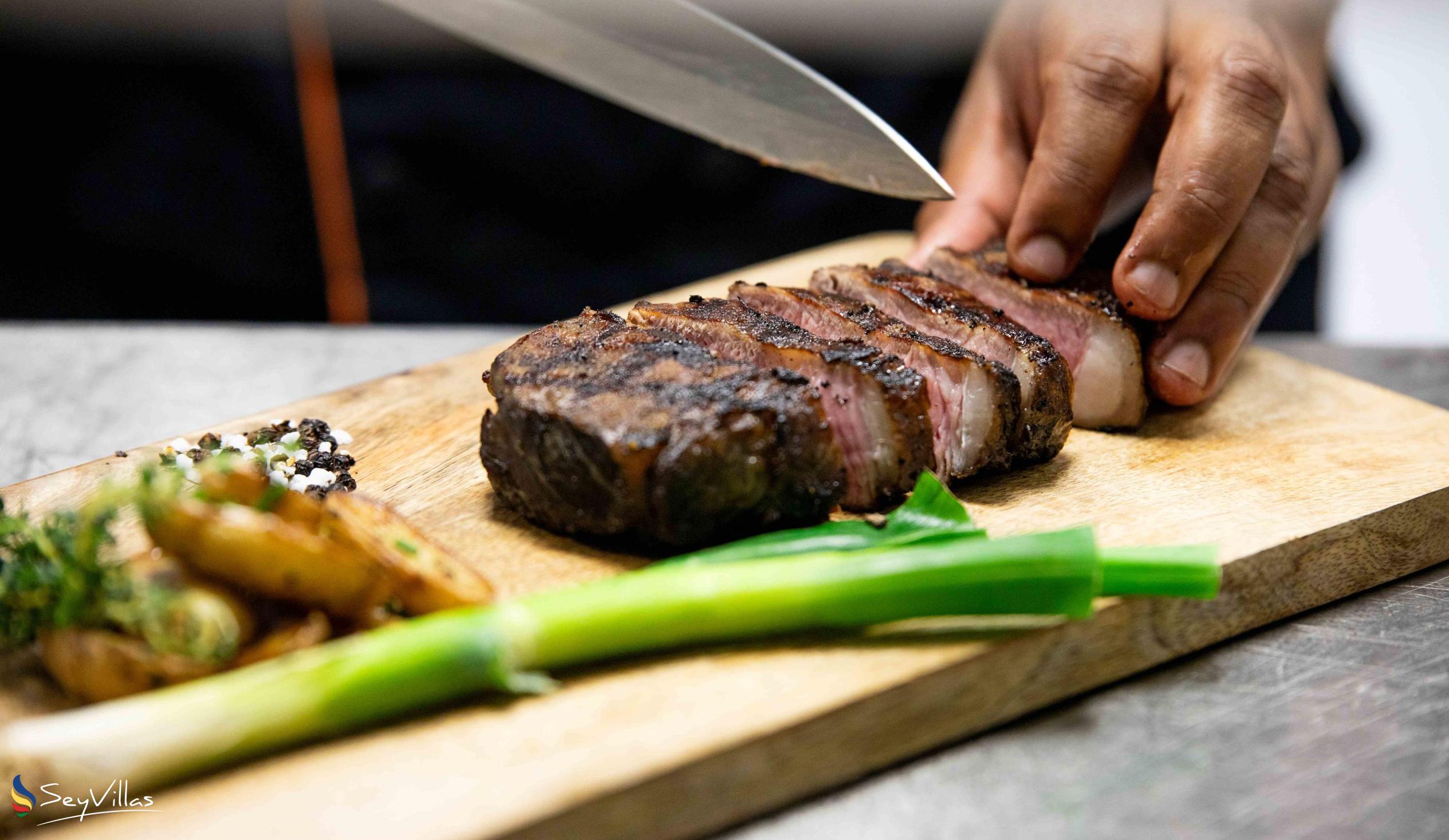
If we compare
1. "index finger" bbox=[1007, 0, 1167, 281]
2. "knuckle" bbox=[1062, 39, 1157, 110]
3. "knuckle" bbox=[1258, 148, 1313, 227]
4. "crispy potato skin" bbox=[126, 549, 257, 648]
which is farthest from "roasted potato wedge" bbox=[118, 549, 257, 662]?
"knuckle" bbox=[1258, 148, 1313, 227]

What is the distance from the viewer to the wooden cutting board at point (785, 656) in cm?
192

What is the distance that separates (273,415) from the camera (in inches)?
137

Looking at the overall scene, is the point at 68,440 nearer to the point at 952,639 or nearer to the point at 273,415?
the point at 273,415

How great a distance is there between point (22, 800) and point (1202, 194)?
10.7 feet

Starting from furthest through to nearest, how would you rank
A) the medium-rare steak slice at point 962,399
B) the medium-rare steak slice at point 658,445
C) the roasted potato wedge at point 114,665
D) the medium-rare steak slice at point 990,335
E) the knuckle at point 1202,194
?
the knuckle at point 1202,194 → the medium-rare steak slice at point 990,335 → the medium-rare steak slice at point 962,399 → the medium-rare steak slice at point 658,445 → the roasted potato wedge at point 114,665

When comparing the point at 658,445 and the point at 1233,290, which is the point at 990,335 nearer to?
the point at 1233,290

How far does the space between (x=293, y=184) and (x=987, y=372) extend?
369cm

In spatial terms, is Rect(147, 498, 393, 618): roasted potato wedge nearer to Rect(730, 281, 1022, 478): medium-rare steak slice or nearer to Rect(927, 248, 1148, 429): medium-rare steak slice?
Rect(730, 281, 1022, 478): medium-rare steak slice

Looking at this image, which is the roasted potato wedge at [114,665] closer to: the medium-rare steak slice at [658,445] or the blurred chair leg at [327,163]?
the medium-rare steak slice at [658,445]

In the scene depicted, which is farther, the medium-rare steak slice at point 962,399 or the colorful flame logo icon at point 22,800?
the medium-rare steak slice at point 962,399

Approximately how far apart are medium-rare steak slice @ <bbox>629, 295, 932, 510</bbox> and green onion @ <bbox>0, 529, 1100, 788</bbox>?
17.8 inches

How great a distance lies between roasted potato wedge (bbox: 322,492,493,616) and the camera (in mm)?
2213

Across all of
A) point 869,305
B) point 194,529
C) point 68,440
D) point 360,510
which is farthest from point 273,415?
point 869,305

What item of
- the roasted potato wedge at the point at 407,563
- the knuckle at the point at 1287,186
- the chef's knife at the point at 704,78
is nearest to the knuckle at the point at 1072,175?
the chef's knife at the point at 704,78
